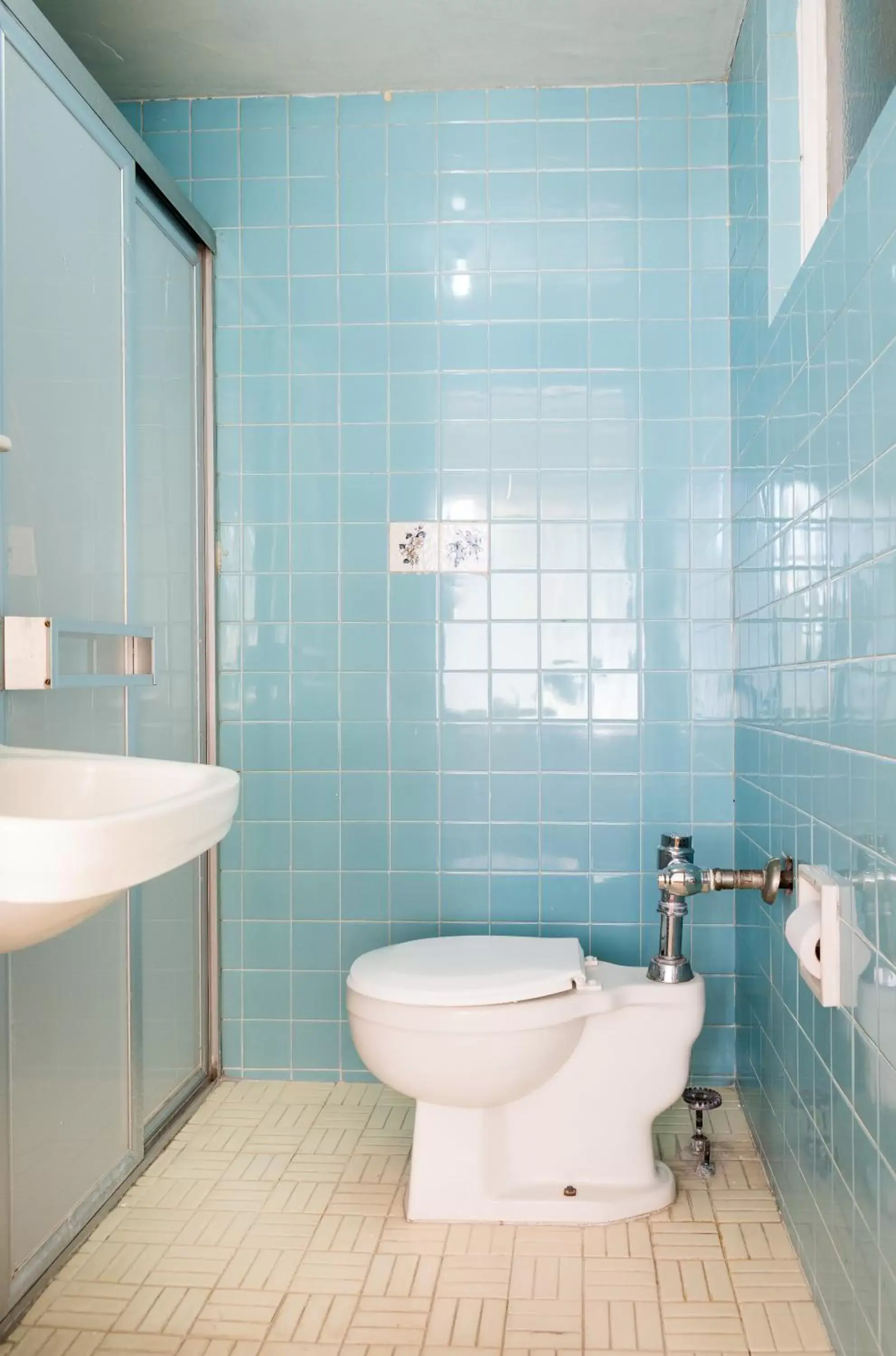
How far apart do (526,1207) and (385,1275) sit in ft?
0.91

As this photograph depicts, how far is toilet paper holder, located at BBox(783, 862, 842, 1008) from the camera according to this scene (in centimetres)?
133

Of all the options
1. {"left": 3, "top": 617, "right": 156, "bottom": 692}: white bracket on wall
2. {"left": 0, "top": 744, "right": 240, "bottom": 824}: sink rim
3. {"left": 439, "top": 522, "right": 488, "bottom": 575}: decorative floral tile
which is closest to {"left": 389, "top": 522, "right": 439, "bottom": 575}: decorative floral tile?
{"left": 439, "top": 522, "right": 488, "bottom": 575}: decorative floral tile

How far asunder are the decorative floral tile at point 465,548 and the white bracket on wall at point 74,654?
0.68 meters

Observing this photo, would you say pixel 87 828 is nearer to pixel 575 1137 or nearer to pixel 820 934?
pixel 820 934

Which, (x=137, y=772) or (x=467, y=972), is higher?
(x=137, y=772)

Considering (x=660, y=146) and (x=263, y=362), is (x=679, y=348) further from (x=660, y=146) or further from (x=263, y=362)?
(x=263, y=362)

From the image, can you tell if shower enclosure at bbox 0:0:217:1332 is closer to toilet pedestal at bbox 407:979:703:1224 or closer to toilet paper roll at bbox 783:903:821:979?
toilet pedestal at bbox 407:979:703:1224

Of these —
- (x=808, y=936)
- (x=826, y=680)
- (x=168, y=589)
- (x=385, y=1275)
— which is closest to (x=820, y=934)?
(x=808, y=936)

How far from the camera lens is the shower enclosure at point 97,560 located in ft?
5.01

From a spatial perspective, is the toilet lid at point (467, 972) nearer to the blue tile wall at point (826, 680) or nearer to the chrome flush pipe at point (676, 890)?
the chrome flush pipe at point (676, 890)

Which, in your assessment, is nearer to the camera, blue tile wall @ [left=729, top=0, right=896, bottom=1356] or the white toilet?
blue tile wall @ [left=729, top=0, right=896, bottom=1356]

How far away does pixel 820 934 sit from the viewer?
139cm

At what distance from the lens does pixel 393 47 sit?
218 cm

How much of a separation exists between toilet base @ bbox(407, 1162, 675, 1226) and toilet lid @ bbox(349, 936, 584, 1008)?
0.35 m
